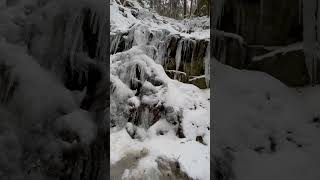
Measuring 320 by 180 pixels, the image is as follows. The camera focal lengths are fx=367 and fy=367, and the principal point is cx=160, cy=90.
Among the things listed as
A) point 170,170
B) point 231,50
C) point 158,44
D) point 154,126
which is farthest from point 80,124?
point 158,44

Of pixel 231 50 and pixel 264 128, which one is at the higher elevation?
pixel 231 50

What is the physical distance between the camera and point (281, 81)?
1.34 meters

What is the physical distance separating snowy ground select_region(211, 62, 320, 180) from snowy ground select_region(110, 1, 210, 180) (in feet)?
4.52

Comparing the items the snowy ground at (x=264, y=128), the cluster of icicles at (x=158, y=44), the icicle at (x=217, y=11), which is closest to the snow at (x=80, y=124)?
the snowy ground at (x=264, y=128)

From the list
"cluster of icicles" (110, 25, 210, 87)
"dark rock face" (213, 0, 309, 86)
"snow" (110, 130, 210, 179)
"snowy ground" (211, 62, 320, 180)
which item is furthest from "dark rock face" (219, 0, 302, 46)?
"cluster of icicles" (110, 25, 210, 87)

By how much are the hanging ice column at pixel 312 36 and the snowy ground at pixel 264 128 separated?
8 centimetres

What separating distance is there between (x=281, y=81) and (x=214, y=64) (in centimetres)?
25

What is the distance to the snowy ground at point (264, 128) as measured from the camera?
1283 millimetres

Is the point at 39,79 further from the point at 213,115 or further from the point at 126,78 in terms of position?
the point at 126,78

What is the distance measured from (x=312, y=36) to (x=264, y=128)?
38 cm

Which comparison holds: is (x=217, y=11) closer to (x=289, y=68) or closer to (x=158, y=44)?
(x=289, y=68)

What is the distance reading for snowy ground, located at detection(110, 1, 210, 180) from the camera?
283 centimetres

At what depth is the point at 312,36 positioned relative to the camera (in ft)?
4.35

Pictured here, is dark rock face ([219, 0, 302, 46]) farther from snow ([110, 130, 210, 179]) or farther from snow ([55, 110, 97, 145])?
snow ([110, 130, 210, 179])
